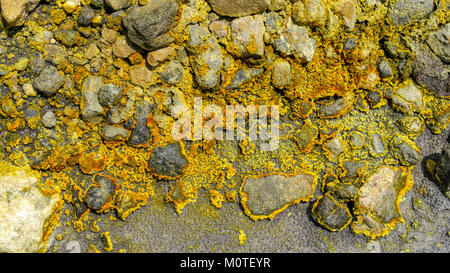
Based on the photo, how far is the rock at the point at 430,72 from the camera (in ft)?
9.54

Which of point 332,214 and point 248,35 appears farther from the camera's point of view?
point 332,214

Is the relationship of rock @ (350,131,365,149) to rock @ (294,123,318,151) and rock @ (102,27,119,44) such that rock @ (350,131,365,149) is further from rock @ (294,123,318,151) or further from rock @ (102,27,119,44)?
rock @ (102,27,119,44)

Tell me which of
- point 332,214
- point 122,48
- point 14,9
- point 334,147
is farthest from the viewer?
point 334,147

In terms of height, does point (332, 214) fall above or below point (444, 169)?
below

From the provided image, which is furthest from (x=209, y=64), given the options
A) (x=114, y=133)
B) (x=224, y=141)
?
(x=114, y=133)

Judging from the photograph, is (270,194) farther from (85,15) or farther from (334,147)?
(85,15)

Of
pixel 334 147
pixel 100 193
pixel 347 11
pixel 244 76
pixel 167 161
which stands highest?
pixel 347 11

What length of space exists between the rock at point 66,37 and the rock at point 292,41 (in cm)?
170

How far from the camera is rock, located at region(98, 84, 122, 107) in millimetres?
2775

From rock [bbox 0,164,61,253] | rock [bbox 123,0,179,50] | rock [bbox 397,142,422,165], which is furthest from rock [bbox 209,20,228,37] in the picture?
rock [bbox 0,164,61,253]

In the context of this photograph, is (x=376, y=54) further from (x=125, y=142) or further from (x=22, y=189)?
(x=22, y=189)

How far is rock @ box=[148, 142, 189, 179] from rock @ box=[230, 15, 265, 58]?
1.00m

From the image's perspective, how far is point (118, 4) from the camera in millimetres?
2666

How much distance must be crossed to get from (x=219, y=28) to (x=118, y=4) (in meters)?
0.84
